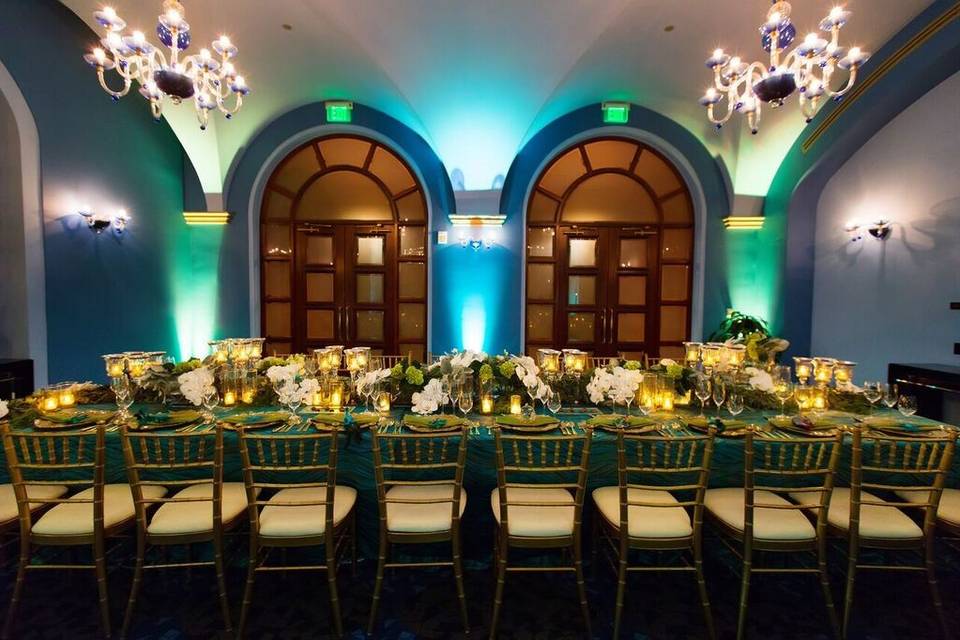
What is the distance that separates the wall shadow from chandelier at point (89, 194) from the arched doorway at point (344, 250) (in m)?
1.34

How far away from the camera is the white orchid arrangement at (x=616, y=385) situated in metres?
2.77

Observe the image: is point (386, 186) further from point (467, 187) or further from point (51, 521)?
point (51, 521)

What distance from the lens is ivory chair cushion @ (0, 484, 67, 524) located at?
2.27 meters

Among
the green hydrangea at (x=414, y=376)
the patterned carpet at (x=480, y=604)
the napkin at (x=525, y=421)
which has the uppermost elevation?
the green hydrangea at (x=414, y=376)

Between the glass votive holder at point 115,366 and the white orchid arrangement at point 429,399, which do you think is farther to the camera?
the glass votive holder at point 115,366

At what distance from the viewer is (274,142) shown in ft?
21.9

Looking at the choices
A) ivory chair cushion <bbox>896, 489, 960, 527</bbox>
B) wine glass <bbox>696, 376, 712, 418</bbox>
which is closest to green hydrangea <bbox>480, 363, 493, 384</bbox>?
wine glass <bbox>696, 376, 712, 418</bbox>

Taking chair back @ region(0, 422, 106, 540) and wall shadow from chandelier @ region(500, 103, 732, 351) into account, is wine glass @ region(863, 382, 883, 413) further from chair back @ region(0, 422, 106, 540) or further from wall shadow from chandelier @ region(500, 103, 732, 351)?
chair back @ region(0, 422, 106, 540)

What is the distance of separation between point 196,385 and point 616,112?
6.13m

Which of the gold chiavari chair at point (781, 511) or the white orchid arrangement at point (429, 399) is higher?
the white orchid arrangement at point (429, 399)

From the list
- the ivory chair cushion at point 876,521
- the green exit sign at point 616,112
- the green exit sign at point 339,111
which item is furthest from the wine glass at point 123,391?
A: the green exit sign at point 616,112

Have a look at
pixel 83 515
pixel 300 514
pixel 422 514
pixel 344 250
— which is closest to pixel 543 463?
pixel 422 514

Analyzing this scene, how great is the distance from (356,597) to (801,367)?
11.3 ft

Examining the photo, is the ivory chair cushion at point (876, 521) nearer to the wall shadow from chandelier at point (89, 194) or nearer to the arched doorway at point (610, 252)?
the arched doorway at point (610, 252)
